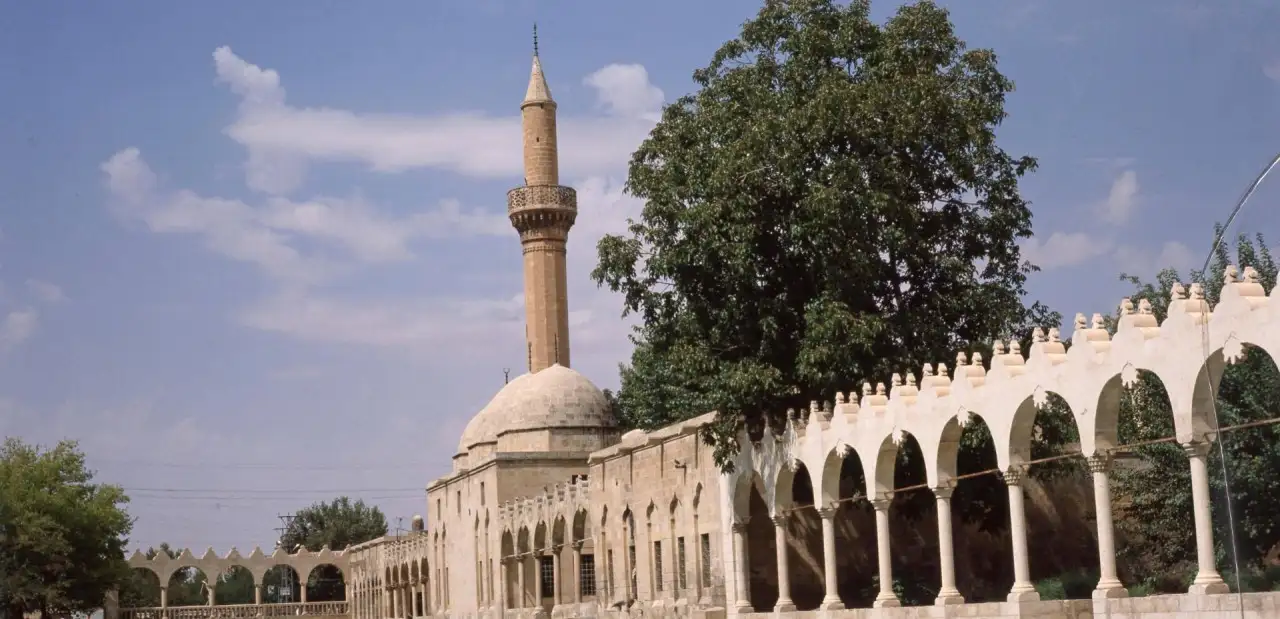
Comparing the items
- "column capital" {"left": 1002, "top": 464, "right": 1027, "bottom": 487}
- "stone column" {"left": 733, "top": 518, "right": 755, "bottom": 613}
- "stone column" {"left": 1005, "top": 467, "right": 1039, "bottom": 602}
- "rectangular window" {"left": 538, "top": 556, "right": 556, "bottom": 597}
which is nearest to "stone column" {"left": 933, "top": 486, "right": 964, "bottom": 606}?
"stone column" {"left": 1005, "top": 467, "right": 1039, "bottom": 602}

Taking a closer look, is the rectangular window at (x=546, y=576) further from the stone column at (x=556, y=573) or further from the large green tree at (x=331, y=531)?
the large green tree at (x=331, y=531)

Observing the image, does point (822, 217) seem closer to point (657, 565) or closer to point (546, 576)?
point (657, 565)

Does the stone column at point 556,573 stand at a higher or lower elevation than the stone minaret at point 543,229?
lower

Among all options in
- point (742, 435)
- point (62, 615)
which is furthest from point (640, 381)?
point (742, 435)

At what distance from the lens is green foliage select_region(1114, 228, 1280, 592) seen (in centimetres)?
1476

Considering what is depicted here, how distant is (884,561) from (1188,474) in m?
4.68

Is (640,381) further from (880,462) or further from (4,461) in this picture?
(880,462)

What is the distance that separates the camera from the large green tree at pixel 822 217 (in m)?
27.2

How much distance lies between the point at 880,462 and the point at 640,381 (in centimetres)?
3037

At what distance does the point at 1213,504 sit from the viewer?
62.5ft

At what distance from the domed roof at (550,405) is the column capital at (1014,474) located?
24.1 metres

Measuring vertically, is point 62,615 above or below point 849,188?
below

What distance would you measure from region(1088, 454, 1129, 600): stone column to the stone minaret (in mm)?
35150

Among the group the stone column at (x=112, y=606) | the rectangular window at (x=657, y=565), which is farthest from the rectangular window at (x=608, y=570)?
the stone column at (x=112, y=606)
